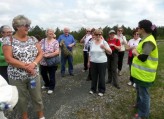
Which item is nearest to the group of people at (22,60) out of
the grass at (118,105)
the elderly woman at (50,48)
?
the grass at (118,105)

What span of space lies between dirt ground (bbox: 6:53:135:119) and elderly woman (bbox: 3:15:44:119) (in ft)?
3.51

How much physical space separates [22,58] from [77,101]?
102 inches

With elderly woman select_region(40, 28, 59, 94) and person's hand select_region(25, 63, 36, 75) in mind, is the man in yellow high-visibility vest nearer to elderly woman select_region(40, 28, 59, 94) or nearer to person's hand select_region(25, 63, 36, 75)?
person's hand select_region(25, 63, 36, 75)

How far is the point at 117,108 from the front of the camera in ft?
21.4

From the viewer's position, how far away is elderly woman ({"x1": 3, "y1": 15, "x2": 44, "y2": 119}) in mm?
4758

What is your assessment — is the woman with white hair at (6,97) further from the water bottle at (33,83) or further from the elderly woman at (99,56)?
the elderly woman at (99,56)

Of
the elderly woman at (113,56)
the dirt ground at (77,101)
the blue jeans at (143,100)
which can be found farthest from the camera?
the elderly woman at (113,56)

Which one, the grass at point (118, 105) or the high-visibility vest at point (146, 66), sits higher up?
the high-visibility vest at point (146, 66)

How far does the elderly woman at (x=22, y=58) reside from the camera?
476 centimetres

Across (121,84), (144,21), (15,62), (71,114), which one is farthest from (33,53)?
(121,84)

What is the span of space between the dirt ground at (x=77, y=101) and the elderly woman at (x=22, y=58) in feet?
3.51

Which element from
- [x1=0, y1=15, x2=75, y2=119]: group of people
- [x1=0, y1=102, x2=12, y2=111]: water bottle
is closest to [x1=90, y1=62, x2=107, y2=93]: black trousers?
[x1=0, y1=15, x2=75, y2=119]: group of people

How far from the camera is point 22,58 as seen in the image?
485cm

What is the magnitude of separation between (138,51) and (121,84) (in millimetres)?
3800
